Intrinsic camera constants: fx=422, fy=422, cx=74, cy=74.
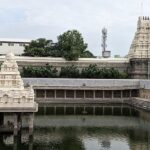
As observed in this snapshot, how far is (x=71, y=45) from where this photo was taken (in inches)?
3118

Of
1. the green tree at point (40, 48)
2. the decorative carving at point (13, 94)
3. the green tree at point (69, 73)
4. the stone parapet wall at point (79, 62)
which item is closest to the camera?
the decorative carving at point (13, 94)

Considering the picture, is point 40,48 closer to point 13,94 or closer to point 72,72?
point 72,72

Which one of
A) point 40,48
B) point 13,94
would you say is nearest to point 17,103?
point 13,94

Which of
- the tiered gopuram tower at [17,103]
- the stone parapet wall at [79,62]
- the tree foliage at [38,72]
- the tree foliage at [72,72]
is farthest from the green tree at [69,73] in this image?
the tiered gopuram tower at [17,103]

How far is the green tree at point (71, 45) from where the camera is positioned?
78262 mm

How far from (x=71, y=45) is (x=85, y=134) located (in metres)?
44.1

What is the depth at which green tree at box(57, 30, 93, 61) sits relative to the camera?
78.3 meters

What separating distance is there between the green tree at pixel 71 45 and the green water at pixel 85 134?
3160cm

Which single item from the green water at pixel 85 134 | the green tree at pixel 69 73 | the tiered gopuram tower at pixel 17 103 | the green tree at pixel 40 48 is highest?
the green tree at pixel 40 48

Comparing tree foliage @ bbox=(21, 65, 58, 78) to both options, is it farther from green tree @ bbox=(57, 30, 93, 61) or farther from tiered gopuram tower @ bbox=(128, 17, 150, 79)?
tiered gopuram tower @ bbox=(128, 17, 150, 79)

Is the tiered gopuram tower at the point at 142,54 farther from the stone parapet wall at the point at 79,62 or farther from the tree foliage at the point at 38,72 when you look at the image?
the tree foliage at the point at 38,72

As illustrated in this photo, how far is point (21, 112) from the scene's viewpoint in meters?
32.8

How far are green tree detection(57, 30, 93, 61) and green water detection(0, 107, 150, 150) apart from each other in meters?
31.6

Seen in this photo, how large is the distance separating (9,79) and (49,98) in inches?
1152
